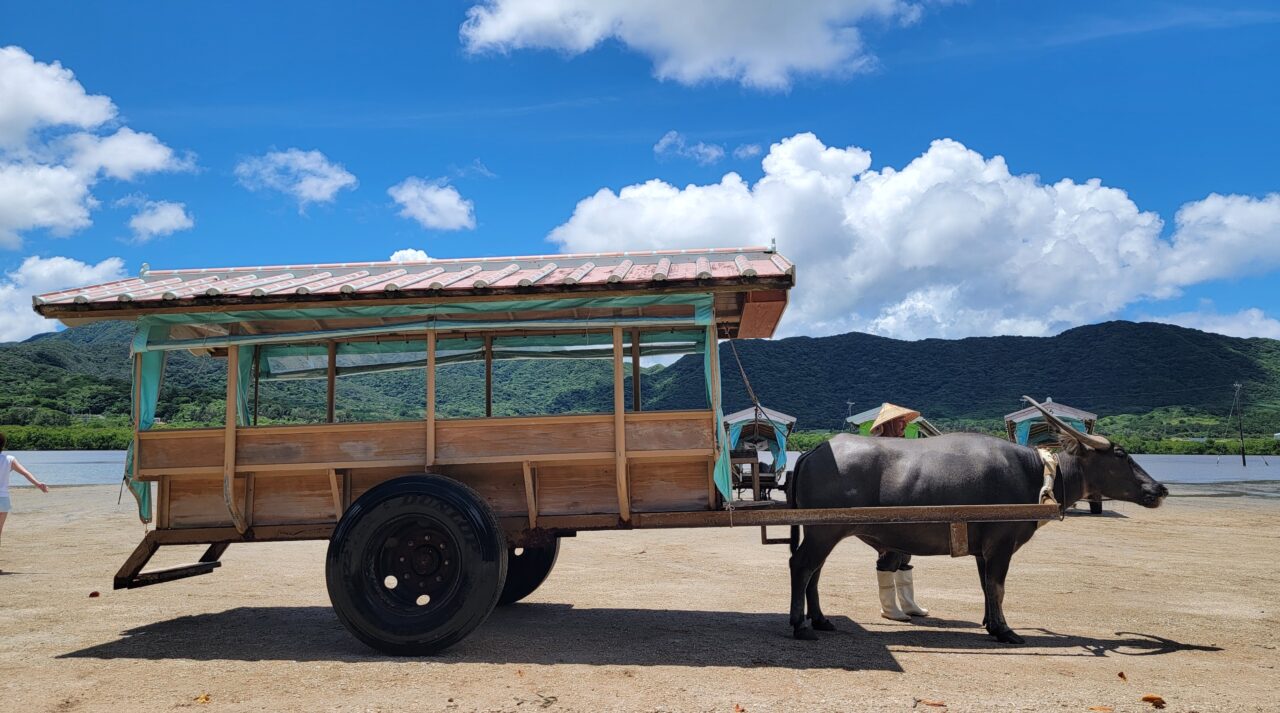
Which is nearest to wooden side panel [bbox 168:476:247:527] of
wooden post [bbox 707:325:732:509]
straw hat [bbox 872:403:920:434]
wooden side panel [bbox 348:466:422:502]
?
wooden side panel [bbox 348:466:422:502]

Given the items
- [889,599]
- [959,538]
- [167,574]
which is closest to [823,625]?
[889,599]

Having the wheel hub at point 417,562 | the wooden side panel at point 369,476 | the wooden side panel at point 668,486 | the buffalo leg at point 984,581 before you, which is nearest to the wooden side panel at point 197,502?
the wooden side panel at point 369,476

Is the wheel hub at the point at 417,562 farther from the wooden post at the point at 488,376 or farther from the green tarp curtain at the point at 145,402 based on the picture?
the green tarp curtain at the point at 145,402

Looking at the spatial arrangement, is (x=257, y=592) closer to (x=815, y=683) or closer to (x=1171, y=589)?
(x=815, y=683)

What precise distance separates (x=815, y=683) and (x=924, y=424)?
889 cm

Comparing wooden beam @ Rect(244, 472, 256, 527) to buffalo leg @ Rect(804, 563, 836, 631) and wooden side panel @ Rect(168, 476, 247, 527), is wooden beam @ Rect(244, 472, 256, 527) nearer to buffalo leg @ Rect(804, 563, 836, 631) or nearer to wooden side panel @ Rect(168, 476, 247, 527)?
wooden side panel @ Rect(168, 476, 247, 527)

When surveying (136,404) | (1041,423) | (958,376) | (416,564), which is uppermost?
(958,376)

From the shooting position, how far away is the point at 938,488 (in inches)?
259

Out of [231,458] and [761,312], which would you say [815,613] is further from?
[231,458]

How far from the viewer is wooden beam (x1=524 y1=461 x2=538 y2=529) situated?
20.0ft

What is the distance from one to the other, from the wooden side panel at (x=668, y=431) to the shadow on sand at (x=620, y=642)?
1442 millimetres

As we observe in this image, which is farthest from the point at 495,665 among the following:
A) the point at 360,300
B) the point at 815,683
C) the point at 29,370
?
the point at 29,370

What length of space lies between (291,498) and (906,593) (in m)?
→ 5.17

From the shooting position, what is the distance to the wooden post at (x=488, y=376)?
743 centimetres
